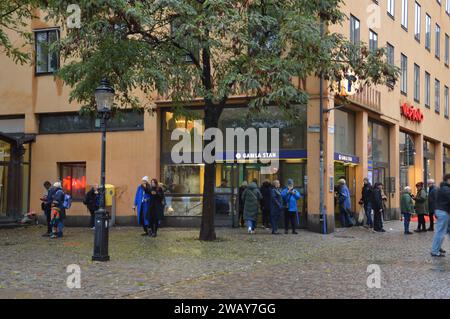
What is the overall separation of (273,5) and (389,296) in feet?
27.7

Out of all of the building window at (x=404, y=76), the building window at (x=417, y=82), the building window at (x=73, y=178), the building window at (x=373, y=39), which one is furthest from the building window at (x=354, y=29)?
the building window at (x=73, y=178)

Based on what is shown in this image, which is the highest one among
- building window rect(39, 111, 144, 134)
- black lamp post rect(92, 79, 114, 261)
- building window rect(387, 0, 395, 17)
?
building window rect(387, 0, 395, 17)

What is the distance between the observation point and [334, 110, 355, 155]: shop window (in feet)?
69.9

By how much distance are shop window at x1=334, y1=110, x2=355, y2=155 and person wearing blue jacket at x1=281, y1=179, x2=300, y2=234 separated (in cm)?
328

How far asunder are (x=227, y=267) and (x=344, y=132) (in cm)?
1205

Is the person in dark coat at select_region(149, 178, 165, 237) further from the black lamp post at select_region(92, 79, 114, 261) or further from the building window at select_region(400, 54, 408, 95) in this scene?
the building window at select_region(400, 54, 408, 95)

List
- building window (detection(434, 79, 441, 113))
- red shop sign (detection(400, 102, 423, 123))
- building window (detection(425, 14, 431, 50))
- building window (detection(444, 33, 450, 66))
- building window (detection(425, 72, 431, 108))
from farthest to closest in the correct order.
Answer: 1. building window (detection(444, 33, 450, 66))
2. building window (detection(434, 79, 441, 113))
3. building window (detection(425, 14, 431, 50))
4. building window (detection(425, 72, 431, 108))
5. red shop sign (detection(400, 102, 423, 123))

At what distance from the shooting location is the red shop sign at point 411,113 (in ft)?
89.4

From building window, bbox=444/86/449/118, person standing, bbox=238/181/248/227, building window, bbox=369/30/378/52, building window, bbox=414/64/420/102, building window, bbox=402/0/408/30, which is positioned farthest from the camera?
building window, bbox=444/86/449/118

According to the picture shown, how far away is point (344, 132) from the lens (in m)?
22.2

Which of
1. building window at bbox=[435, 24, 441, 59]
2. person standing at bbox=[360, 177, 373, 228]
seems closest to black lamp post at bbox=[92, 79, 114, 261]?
person standing at bbox=[360, 177, 373, 228]

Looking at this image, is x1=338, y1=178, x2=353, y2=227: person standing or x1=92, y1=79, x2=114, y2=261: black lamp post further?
x1=338, y1=178, x2=353, y2=227: person standing

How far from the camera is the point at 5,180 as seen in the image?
22.1m

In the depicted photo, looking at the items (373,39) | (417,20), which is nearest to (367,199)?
(373,39)
